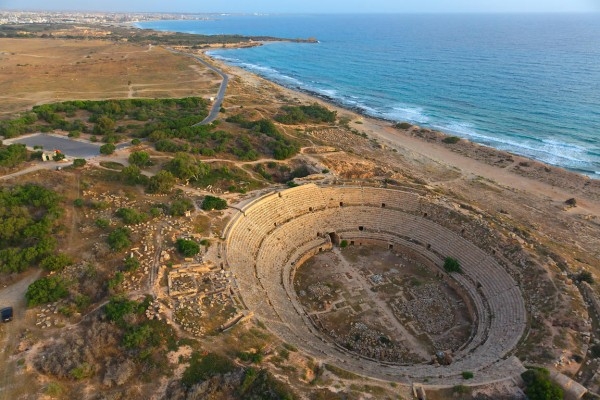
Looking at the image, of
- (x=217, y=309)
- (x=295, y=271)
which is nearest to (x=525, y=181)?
(x=295, y=271)

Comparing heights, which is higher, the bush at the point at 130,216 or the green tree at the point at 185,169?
the green tree at the point at 185,169

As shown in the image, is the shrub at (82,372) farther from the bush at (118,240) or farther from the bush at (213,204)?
the bush at (213,204)

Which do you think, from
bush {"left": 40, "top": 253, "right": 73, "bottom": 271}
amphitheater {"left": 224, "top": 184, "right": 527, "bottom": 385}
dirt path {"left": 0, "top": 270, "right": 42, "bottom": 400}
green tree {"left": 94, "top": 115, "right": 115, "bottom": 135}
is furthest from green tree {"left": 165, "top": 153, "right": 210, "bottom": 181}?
dirt path {"left": 0, "top": 270, "right": 42, "bottom": 400}

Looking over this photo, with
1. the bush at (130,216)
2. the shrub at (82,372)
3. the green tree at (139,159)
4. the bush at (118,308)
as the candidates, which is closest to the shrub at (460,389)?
the bush at (118,308)

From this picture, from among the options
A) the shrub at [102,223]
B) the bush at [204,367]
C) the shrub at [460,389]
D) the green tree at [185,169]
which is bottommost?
the shrub at [460,389]

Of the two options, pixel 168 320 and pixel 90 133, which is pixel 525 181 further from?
pixel 90 133

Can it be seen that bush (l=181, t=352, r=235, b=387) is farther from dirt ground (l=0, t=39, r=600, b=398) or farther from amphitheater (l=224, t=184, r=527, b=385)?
amphitheater (l=224, t=184, r=527, b=385)
